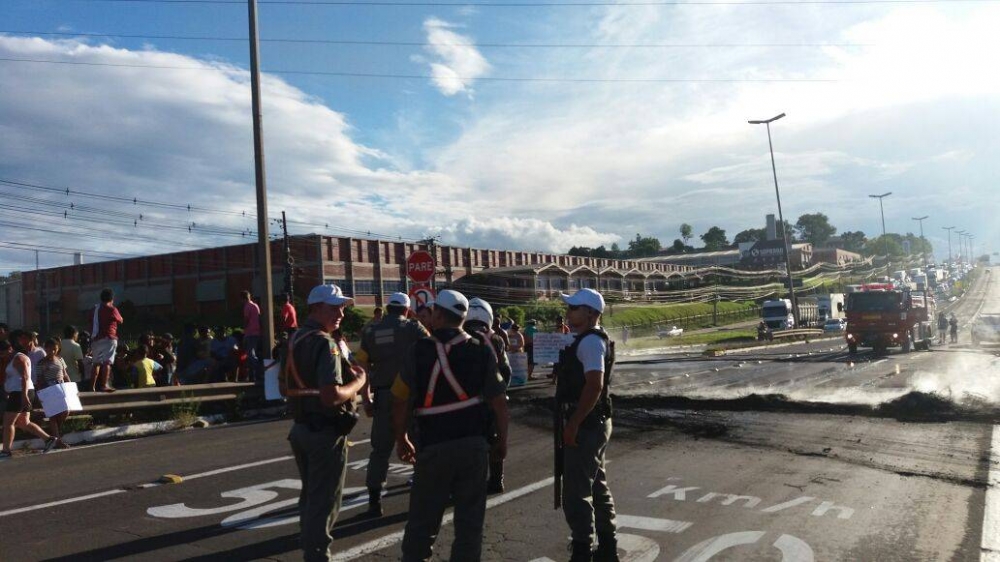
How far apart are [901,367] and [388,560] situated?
20.2 meters

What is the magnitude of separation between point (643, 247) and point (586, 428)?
146973mm

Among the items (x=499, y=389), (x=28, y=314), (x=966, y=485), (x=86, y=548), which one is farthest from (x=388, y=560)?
(x=28, y=314)

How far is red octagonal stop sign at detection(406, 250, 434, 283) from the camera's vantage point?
13734 mm

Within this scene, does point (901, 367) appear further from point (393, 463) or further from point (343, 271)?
point (343, 271)

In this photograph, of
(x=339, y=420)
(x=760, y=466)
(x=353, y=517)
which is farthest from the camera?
(x=760, y=466)

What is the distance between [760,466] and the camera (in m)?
8.16

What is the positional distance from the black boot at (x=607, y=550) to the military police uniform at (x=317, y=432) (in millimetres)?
1823

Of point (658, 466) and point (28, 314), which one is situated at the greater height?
point (28, 314)

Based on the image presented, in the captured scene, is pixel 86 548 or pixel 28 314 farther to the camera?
pixel 28 314

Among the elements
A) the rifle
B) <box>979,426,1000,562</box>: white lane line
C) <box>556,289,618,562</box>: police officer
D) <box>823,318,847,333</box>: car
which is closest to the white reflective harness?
<box>556,289,618,562</box>: police officer

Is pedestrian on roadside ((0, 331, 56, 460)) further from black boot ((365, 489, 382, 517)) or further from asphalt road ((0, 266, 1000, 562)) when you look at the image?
black boot ((365, 489, 382, 517))

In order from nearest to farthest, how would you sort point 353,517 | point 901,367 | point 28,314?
point 353,517 → point 901,367 → point 28,314

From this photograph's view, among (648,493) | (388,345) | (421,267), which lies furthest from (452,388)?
(421,267)

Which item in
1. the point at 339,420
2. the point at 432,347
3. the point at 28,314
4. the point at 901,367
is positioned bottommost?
the point at 901,367
